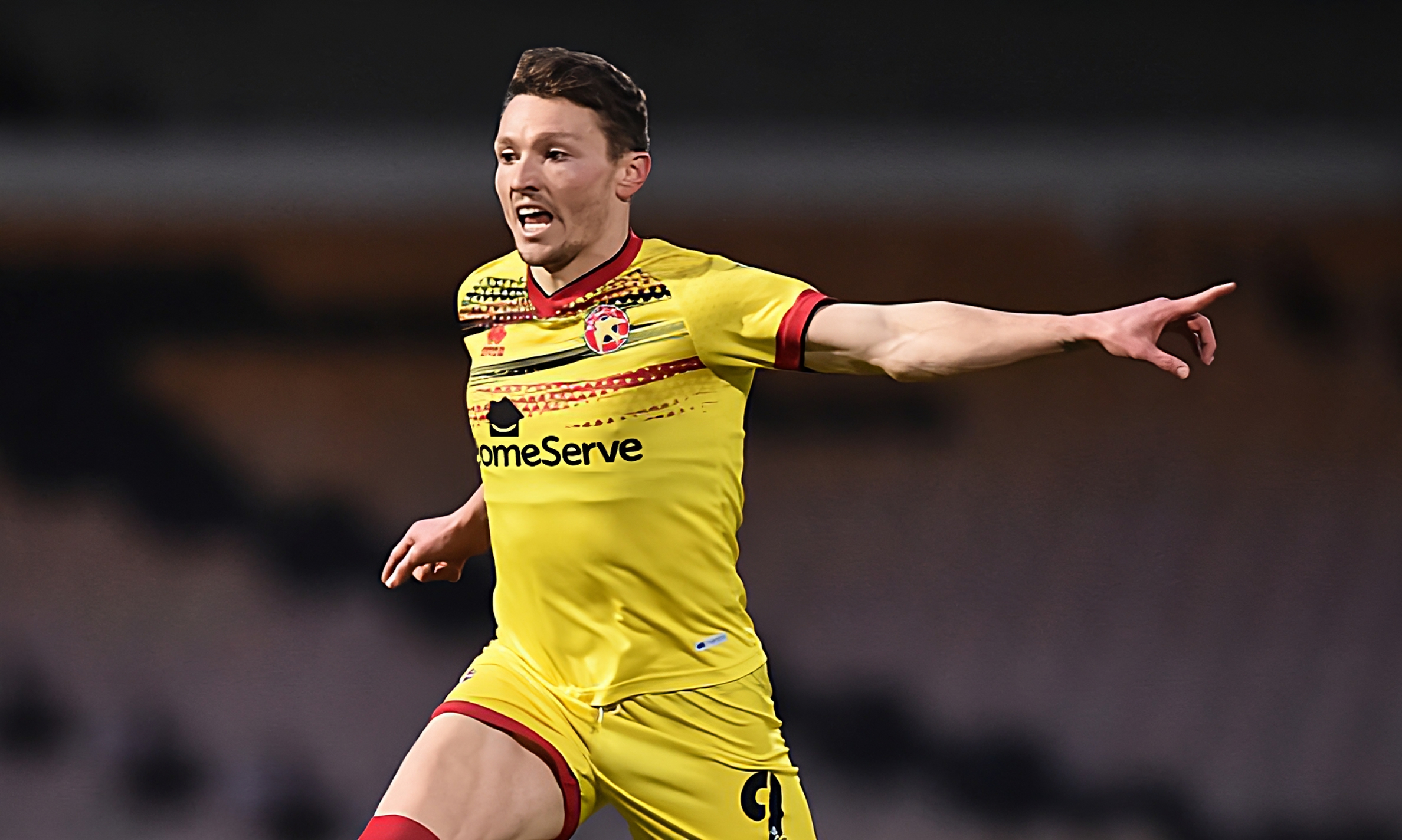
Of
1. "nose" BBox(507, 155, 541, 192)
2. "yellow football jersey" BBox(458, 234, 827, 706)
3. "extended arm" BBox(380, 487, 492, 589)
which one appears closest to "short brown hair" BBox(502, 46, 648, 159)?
"nose" BBox(507, 155, 541, 192)

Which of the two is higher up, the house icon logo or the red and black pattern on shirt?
the red and black pattern on shirt

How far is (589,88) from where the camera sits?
2611mm

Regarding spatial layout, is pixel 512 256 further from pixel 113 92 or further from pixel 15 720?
pixel 15 720

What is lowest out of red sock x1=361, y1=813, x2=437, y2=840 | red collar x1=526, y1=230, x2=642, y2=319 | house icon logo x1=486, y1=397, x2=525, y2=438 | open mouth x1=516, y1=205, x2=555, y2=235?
red sock x1=361, y1=813, x2=437, y2=840

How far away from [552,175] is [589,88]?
0.55ft

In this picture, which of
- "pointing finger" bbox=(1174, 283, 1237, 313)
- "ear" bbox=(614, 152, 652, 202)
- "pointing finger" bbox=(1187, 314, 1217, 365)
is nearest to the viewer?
"pointing finger" bbox=(1174, 283, 1237, 313)

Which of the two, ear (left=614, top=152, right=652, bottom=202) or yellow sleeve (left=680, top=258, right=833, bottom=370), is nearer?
yellow sleeve (left=680, top=258, right=833, bottom=370)

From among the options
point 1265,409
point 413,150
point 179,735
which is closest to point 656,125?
point 413,150

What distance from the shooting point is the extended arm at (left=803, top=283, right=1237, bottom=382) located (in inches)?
83.8

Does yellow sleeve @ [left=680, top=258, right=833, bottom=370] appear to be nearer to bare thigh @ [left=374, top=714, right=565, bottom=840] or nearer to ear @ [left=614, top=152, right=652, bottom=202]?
ear @ [left=614, top=152, right=652, bottom=202]

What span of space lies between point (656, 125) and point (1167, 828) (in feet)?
8.37

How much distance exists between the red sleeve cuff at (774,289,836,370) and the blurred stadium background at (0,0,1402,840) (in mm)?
2140

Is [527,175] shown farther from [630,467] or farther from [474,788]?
[474,788]

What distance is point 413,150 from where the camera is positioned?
4645 millimetres
